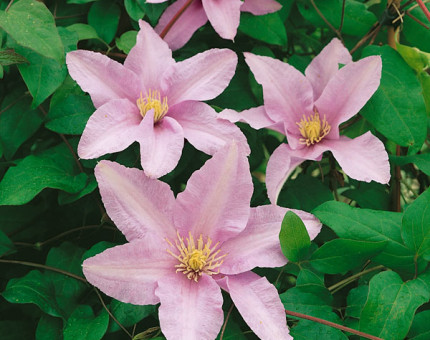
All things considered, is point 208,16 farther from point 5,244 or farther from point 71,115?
point 5,244

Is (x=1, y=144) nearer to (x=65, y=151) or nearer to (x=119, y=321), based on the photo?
(x=65, y=151)

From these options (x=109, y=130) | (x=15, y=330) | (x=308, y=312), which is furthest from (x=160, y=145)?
(x=15, y=330)

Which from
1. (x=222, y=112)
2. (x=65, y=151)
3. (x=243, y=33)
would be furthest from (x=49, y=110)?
(x=243, y=33)

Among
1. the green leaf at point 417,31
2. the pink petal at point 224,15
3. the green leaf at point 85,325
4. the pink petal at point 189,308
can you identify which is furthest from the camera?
the green leaf at point 417,31

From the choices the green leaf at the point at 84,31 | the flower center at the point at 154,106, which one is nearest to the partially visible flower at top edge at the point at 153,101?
the flower center at the point at 154,106

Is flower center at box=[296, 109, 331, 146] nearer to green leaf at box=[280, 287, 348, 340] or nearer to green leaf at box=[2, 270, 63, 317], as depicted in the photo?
green leaf at box=[280, 287, 348, 340]

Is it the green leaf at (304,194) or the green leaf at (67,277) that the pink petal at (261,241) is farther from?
the green leaf at (67,277)

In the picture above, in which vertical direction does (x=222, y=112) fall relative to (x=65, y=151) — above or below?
above
